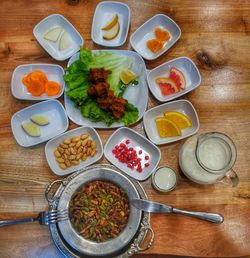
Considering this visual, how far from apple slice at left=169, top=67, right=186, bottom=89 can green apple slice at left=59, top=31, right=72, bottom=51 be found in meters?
0.61

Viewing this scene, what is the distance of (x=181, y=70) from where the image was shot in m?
2.29

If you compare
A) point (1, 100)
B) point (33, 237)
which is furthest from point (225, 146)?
point (1, 100)

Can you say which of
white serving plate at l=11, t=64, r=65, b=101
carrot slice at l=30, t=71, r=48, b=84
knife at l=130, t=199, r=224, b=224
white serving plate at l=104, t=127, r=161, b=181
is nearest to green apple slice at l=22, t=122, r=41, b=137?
white serving plate at l=11, t=64, r=65, b=101

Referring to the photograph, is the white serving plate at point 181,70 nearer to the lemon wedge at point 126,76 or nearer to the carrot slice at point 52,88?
the lemon wedge at point 126,76

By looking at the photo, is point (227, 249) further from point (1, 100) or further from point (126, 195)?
point (1, 100)

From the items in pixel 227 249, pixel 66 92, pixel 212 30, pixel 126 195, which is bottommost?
pixel 227 249

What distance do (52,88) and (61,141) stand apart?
303 mm

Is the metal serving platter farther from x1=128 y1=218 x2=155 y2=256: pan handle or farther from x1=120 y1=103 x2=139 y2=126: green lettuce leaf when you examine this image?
x1=120 y1=103 x2=139 y2=126: green lettuce leaf

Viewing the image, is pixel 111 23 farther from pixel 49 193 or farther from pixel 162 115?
pixel 49 193

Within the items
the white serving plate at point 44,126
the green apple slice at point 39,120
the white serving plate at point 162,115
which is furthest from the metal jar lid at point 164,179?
the green apple slice at point 39,120

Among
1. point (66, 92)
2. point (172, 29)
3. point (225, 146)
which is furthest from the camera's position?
point (172, 29)

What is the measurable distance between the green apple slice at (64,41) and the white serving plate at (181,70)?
508 millimetres

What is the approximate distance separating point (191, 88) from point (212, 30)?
1.27ft

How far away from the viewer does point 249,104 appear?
223 centimetres
